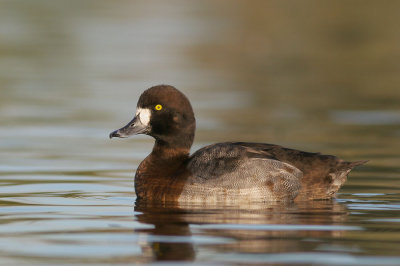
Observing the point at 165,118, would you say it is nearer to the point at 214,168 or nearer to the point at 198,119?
the point at 214,168

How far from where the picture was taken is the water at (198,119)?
24.8 feet

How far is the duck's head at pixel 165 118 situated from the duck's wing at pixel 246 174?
2.12 ft

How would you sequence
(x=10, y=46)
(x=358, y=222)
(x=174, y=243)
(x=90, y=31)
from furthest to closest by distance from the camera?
(x=90, y=31) → (x=10, y=46) → (x=358, y=222) → (x=174, y=243)

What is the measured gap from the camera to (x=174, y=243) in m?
7.51

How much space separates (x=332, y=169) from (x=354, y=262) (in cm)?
313

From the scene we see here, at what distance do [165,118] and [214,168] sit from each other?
945mm

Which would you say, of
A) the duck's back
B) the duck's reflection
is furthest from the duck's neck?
the duck's reflection

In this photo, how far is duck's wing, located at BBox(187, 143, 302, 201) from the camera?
9547mm

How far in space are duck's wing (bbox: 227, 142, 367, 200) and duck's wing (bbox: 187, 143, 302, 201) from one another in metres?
0.08

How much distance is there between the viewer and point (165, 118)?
1024 centimetres

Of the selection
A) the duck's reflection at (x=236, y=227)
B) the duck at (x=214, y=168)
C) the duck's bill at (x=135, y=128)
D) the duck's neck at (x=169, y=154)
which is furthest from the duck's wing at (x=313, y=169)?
the duck's bill at (x=135, y=128)

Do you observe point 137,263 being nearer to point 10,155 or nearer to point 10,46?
point 10,155

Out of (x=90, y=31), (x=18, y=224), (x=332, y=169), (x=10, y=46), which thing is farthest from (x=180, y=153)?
(x=90, y=31)

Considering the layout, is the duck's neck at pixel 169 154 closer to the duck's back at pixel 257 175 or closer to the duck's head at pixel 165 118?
the duck's head at pixel 165 118
